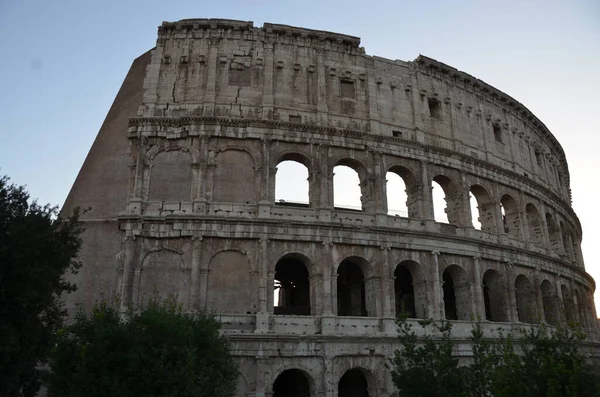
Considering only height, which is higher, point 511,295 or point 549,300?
point 549,300

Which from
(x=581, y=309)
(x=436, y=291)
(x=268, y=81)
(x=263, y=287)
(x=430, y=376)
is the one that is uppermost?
(x=268, y=81)

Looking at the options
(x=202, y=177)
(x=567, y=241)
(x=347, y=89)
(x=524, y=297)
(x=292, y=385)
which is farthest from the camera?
(x=567, y=241)

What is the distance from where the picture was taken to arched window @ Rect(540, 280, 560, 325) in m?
22.7

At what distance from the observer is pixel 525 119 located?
26766 mm

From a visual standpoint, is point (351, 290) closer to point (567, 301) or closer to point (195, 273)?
point (195, 273)

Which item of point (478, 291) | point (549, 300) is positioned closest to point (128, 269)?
point (478, 291)

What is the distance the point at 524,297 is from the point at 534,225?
4.34 m

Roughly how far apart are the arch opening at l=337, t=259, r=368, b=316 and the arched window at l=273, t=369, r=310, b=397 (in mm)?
3027

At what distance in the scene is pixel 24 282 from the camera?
11.6 m

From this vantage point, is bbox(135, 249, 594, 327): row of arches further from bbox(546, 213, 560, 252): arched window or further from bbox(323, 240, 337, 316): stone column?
bbox(546, 213, 560, 252): arched window

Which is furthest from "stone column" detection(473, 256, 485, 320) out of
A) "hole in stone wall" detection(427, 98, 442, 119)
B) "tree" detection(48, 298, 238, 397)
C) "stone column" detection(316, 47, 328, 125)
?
"tree" detection(48, 298, 238, 397)

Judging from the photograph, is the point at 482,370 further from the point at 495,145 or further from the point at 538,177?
the point at 538,177

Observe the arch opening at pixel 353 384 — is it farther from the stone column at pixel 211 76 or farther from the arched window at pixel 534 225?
the arched window at pixel 534 225

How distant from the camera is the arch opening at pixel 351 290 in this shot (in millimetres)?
19484
